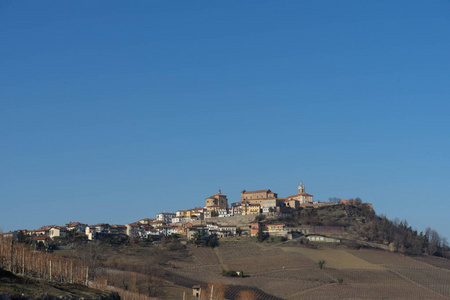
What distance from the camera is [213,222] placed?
14762cm

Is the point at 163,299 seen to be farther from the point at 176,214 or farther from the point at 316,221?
the point at 176,214

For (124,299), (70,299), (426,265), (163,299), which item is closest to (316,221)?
(426,265)

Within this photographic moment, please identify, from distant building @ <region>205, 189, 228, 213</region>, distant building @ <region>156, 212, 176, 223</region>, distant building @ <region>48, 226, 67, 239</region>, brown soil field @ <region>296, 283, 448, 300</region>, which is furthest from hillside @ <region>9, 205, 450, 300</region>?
distant building @ <region>156, 212, 176, 223</region>

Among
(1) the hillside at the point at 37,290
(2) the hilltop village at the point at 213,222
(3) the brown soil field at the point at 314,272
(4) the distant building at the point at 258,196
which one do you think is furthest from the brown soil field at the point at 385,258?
(1) the hillside at the point at 37,290

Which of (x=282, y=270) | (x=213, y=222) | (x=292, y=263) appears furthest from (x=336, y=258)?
(x=213, y=222)

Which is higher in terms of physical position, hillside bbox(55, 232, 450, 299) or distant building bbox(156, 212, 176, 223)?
distant building bbox(156, 212, 176, 223)

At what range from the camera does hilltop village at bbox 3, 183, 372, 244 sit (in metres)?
130

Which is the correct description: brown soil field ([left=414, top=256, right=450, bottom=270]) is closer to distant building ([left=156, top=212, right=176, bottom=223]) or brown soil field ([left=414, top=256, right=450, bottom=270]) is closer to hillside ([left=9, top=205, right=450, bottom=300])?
hillside ([left=9, top=205, right=450, bottom=300])

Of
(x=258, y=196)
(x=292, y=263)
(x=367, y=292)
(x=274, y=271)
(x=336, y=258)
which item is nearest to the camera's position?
(x=367, y=292)

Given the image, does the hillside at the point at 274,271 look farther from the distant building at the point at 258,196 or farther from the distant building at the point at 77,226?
the distant building at the point at 258,196

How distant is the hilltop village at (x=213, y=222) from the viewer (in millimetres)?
129500

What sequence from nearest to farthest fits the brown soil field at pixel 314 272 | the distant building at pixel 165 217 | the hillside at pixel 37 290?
the hillside at pixel 37 290, the brown soil field at pixel 314 272, the distant building at pixel 165 217

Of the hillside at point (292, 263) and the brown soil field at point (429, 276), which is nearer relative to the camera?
the hillside at point (292, 263)

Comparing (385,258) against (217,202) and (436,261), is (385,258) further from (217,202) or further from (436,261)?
(217,202)
